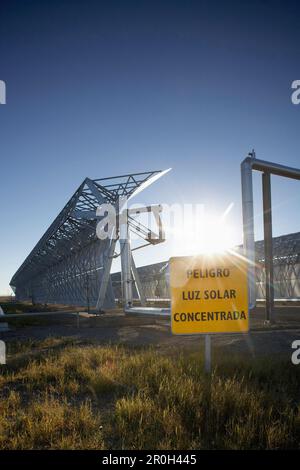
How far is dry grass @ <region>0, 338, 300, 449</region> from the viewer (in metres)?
3.86

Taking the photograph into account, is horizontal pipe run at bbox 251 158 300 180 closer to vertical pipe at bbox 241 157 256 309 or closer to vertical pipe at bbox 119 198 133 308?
vertical pipe at bbox 241 157 256 309

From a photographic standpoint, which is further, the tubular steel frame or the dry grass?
the tubular steel frame

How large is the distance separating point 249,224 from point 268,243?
2.72m

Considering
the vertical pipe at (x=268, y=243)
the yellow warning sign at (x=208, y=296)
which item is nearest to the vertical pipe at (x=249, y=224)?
the vertical pipe at (x=268, y=243)

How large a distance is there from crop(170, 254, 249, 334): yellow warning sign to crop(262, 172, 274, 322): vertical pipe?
33.8ft

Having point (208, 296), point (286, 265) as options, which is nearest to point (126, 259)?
point (208, 296)

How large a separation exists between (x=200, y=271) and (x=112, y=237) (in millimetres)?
21534

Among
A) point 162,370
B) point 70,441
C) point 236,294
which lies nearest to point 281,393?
point 236,294

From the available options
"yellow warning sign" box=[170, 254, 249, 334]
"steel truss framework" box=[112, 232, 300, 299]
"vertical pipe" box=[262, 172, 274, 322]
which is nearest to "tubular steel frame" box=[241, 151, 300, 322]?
"vertical pipe" box=[262, 172, 274, 322]

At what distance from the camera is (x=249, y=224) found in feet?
45.3

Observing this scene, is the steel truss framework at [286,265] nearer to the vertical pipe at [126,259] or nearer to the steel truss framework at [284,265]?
the steel truss framework at [284,265]

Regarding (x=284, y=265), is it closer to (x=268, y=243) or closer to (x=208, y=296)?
(x=268, y=243)

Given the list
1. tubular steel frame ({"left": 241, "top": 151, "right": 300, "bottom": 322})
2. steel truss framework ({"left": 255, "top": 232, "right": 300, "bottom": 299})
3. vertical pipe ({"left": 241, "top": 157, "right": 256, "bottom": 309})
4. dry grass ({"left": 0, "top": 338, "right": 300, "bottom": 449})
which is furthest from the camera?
steel truss framework ({"left": 255, "top": 232, "right": 300, "bottom": 299})
